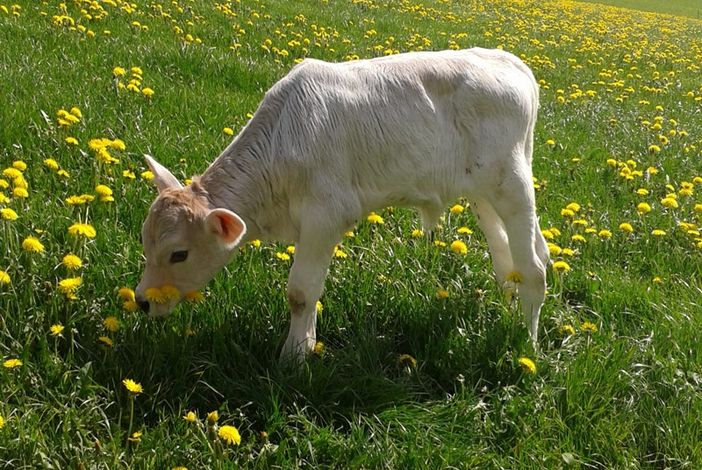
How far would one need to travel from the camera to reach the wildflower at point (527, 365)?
149 inches

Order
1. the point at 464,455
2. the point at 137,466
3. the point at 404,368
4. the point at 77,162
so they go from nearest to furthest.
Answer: the point at 137,466 → the point at 464,455 → the point at 404,368 → the point at 77,162

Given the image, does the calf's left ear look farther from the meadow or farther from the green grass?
the green grass

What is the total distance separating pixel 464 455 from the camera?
11.0 feet

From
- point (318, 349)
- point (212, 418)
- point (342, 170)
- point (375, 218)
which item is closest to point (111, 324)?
point (212, 418)

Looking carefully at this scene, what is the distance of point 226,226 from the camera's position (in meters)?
3.51

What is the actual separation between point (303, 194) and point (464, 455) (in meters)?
1.51

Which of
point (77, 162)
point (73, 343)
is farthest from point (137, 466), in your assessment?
point (77, 162)

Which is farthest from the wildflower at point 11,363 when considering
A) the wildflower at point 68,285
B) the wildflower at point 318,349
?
the wildflower at point 318,349

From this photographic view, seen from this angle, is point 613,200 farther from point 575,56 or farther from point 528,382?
point 575,56

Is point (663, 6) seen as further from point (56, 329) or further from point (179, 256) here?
point (56, 329)

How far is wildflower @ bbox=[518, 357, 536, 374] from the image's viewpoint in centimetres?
378

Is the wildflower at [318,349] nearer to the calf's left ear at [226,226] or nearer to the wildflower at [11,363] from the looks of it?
the calf's left ear at [226,226]

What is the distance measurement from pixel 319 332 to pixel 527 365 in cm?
120

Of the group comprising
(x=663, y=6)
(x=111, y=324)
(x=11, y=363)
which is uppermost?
(x=11, y=363)
